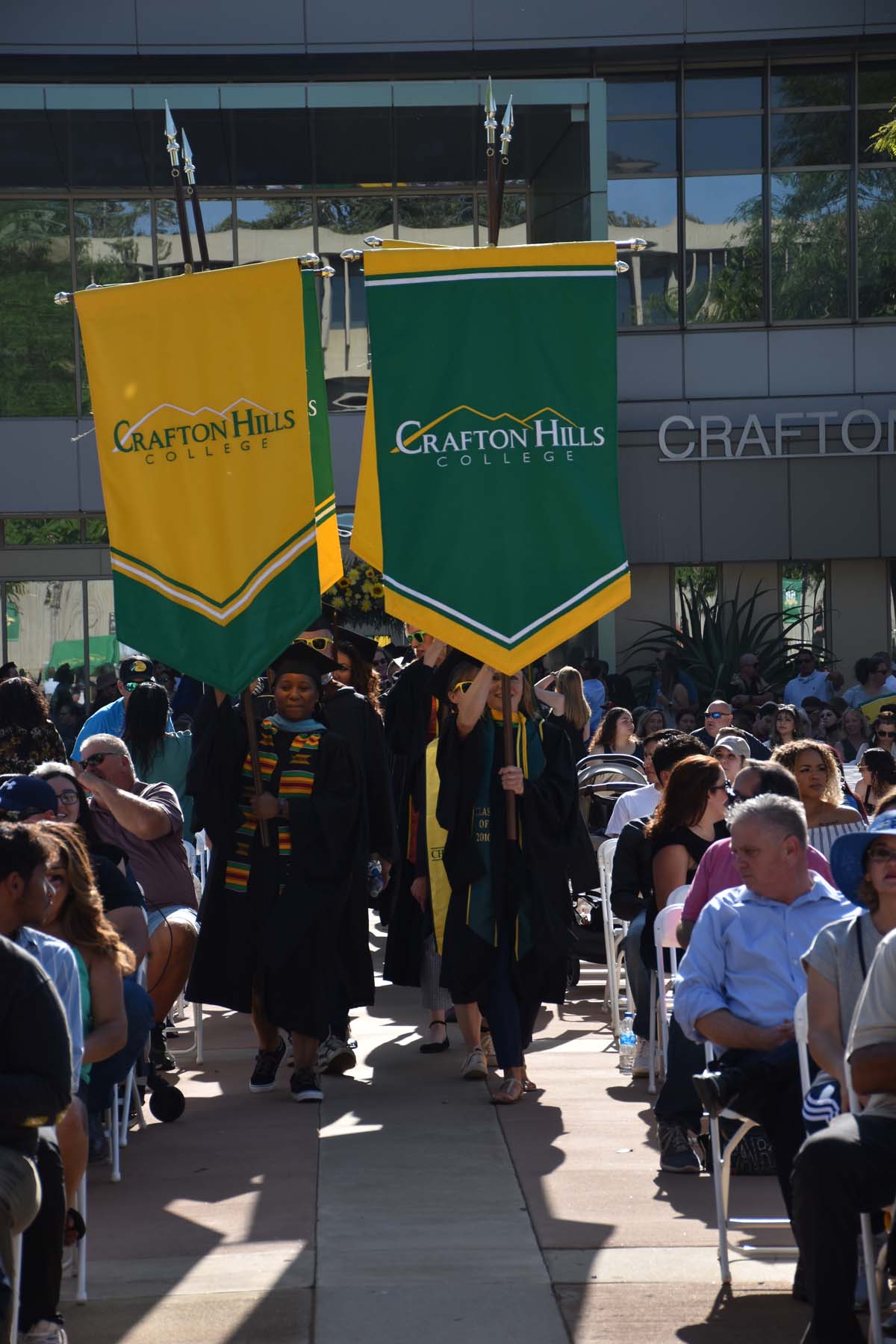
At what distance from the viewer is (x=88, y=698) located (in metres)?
25.8

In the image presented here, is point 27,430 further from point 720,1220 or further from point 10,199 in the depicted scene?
point 720,1220

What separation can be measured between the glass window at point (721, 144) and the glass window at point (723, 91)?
0.61ft

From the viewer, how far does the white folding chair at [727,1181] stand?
15.9 ft

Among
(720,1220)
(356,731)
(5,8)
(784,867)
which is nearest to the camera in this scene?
(720,1220)

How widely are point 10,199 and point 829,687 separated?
47.5 ft

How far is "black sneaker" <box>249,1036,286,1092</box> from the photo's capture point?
765 centimetres

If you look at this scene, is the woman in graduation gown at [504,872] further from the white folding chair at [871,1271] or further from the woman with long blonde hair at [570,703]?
the woman with long blonde hair at [570,703]

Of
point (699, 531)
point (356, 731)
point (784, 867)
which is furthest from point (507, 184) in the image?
point (784, 867)

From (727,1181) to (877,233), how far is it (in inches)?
892

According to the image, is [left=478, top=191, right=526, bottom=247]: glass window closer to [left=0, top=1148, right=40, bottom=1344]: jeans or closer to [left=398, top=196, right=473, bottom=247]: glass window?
[left=398, top=196, right=473, bottom=247]: glass window

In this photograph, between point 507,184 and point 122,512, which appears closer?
point 122,512

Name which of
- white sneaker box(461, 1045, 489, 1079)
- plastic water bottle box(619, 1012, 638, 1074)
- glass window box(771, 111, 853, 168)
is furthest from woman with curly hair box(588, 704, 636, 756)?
glass window box(771, 111, 853, 168)

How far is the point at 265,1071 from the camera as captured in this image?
301 inches

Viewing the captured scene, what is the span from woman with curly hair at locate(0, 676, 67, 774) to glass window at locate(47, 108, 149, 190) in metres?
16.8
